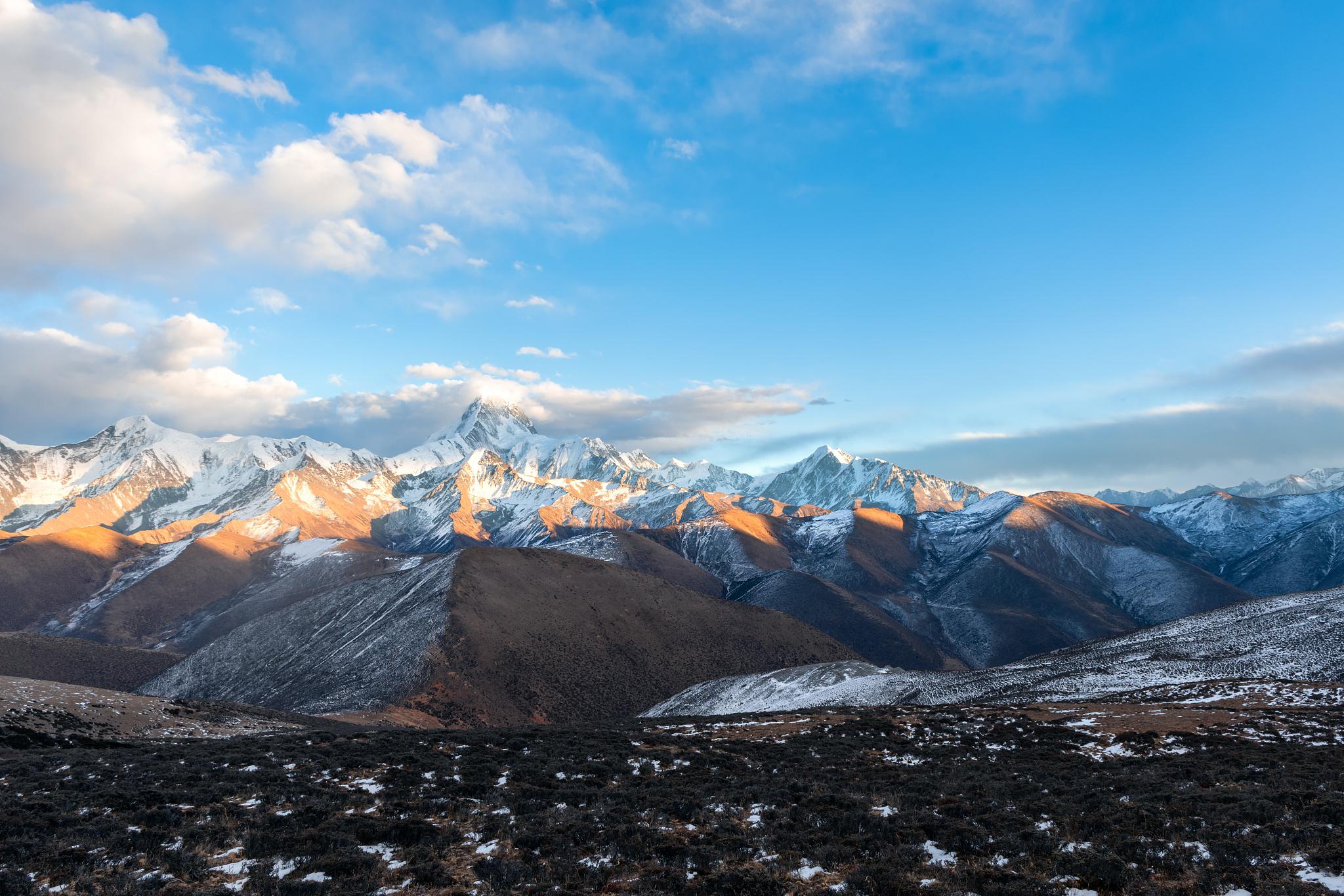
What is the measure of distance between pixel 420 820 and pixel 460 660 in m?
91.1

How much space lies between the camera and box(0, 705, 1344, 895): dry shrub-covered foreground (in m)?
14.2

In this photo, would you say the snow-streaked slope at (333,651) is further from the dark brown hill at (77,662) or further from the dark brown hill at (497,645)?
the dark brown hill at (77,662)

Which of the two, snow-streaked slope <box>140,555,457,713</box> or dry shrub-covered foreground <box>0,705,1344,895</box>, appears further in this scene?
snow-streaked slope <box>140,555,457,713</box>

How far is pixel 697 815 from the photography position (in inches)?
766

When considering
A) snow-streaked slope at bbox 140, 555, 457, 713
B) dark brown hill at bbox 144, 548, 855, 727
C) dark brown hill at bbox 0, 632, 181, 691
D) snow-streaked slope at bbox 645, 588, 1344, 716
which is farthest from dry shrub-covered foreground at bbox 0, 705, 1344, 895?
dark brown hill at bbox 0, 632, 181, 691

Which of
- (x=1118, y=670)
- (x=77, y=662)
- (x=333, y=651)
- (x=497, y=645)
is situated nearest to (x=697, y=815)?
(x=1118, y=670)

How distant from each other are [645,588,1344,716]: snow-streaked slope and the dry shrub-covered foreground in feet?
91.5

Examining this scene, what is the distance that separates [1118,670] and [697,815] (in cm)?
5838

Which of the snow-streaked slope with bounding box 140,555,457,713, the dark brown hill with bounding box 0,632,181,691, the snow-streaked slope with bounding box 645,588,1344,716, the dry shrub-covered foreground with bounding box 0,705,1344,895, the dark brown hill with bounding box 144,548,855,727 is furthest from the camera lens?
the dark brown hill with bounding box 0,632,181,691

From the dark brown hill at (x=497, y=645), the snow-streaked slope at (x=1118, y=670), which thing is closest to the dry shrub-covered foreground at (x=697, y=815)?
the snow-streaked slope at (x=1118, y=670)

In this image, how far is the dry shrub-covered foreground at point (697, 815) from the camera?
14164 mm

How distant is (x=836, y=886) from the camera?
1362cm

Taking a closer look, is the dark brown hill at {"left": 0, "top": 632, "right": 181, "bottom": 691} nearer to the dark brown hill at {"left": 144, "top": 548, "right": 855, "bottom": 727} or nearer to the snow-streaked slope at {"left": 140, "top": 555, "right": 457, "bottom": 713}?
the snow-streaked slope at {"left": 140, "top": 555, "right": 457, "bottom": 713}

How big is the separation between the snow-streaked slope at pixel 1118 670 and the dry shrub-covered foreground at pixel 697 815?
27.9m
